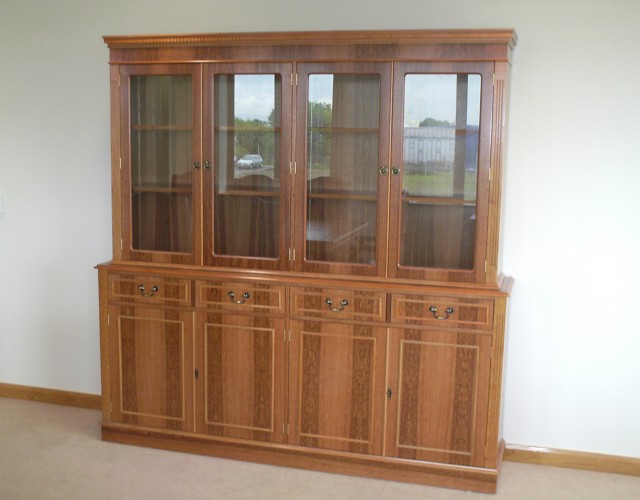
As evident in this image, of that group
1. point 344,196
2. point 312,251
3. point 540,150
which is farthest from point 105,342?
point 540,150

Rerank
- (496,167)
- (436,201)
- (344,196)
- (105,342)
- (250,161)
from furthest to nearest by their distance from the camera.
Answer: (105,342) < (250,161) < (344,196) < (436,201) < (496,167)

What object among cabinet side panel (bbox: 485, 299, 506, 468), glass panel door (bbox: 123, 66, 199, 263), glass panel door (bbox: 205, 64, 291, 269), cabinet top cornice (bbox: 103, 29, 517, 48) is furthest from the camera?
glass panel door (bbox: 123, 66, 199, 263)

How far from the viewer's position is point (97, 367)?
420 centimetres

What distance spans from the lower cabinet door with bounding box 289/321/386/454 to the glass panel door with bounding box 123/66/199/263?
710mm

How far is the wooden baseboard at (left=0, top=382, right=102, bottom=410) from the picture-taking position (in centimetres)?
420

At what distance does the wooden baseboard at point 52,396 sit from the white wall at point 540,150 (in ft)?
2.35

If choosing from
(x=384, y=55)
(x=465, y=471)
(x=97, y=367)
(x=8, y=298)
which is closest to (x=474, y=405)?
(x=465, y=471)

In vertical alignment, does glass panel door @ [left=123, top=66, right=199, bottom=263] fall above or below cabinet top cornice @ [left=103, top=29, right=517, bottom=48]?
below

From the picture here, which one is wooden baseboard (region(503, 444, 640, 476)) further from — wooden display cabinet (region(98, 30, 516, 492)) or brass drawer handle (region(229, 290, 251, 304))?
brass drawer handle (region(229, 290, 251, 304))

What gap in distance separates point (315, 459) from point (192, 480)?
56 centimetres

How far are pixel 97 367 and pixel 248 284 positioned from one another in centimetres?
129

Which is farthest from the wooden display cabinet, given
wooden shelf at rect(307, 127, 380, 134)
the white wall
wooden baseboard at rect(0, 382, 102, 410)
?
wooden baseboard at rect(0, 382, 102, 410)

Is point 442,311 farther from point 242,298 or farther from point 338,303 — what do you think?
point 242,298

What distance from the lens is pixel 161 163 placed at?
354 centimetres
